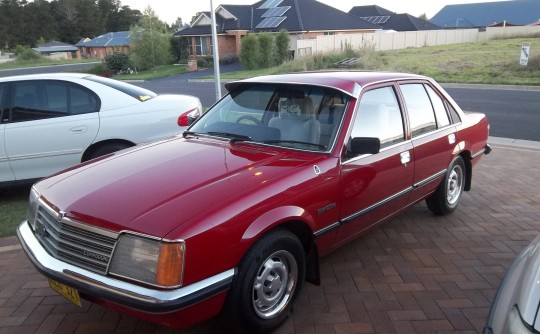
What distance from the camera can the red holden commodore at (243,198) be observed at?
2473 millimetres

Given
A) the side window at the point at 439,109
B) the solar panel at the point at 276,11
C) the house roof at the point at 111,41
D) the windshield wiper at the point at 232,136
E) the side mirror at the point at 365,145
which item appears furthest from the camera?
the house roof at the point at 111,41

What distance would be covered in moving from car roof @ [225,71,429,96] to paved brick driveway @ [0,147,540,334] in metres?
1.50

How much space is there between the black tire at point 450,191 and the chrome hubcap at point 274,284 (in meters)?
2.38

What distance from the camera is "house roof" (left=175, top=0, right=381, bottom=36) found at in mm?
41812

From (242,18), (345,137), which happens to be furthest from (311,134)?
(242,18)

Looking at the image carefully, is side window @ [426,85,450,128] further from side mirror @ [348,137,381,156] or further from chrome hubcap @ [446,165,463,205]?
→ side mirror @ [348,137,381,156]

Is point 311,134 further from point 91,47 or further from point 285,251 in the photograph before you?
point 91,47

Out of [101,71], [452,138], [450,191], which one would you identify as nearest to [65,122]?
[452,138]

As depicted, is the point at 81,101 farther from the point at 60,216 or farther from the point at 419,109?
the point at 419,109

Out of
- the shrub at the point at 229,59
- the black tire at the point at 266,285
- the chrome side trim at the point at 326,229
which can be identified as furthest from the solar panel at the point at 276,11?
the black tire at the point at 266,285

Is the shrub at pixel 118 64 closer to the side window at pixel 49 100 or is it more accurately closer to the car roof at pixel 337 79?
the side window at pixel 49 100

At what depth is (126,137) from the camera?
578 cm

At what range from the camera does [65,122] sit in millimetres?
5562

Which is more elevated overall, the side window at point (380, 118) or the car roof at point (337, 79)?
the car roof at point (337, 79)
